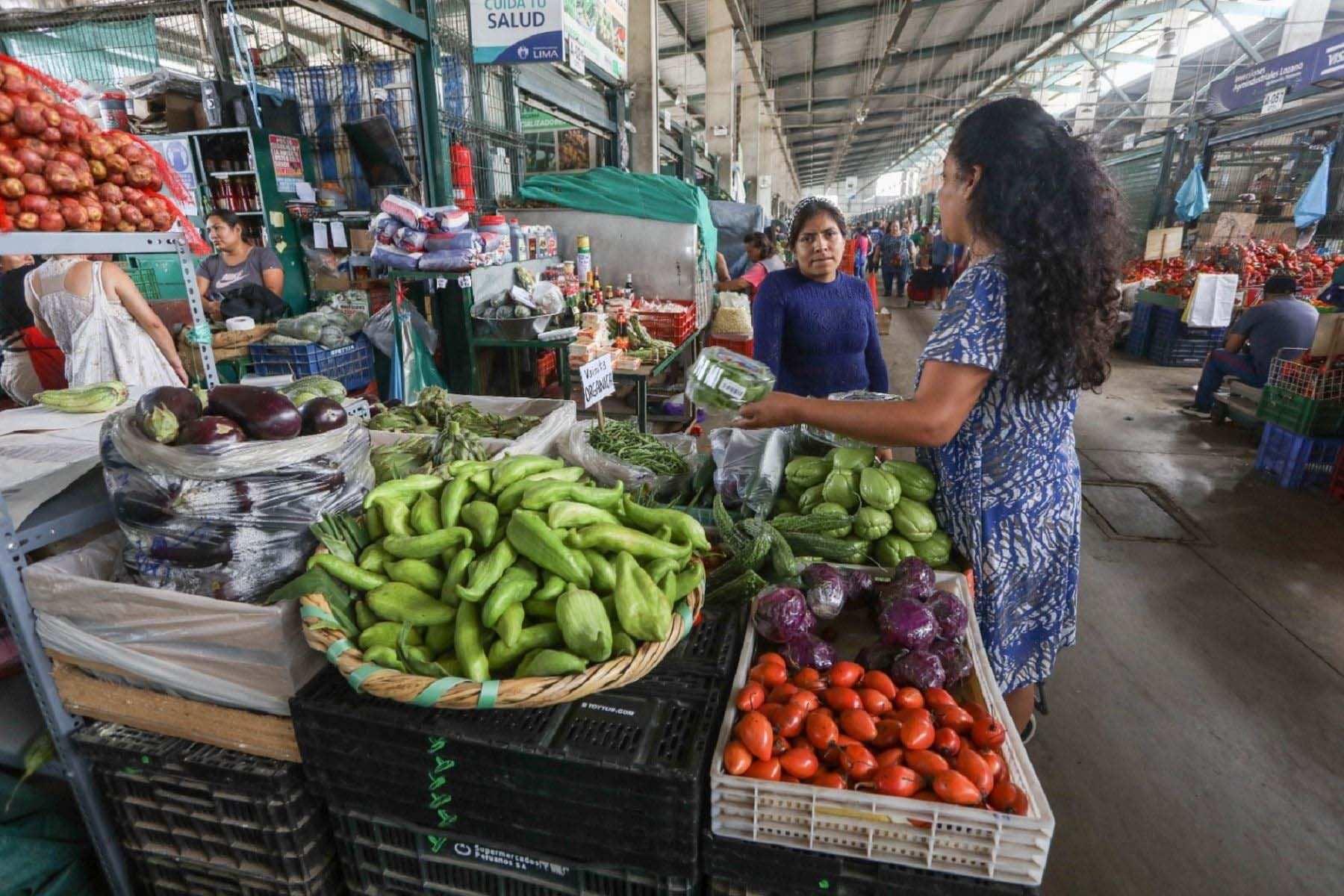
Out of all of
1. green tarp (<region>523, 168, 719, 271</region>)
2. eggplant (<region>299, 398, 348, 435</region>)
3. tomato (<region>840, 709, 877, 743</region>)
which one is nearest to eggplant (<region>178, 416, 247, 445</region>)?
eggplant (<region>299, 398, 348, 435</region>)

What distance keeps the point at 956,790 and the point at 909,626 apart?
0.42m

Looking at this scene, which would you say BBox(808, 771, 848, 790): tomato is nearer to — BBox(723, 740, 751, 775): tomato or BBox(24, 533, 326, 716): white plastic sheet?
BBox(723, 740, 751, 775): tomato

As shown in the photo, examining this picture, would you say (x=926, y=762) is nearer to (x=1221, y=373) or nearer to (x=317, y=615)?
(x=317, y=615)

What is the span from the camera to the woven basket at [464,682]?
1232 millimetres

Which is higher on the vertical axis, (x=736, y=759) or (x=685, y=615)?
(x=685, y=615)

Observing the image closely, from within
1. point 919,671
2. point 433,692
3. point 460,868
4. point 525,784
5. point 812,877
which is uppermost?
point 433,692

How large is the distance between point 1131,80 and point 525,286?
26.7 metres

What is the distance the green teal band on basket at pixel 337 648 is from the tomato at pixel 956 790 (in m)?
1.12

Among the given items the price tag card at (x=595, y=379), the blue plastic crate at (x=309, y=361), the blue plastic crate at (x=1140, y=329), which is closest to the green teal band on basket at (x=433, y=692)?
the price tag card at (x=595, y=379)

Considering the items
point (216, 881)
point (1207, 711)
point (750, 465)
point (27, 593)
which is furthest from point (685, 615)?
point (1207, 711)

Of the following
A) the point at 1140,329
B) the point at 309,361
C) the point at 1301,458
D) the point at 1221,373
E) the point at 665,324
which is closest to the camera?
the point at 309,361

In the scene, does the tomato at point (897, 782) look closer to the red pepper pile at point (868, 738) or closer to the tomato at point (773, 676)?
the red pepper pile at point (868, 738)

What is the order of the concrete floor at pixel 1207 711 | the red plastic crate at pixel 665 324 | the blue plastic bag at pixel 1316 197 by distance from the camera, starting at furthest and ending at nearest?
the blue plastic bag at pixel 1316 197 < the red plastic crate at pixel 665 324 < the concrete floor at pixel 1207 711

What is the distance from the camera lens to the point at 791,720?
1305 millimetres
